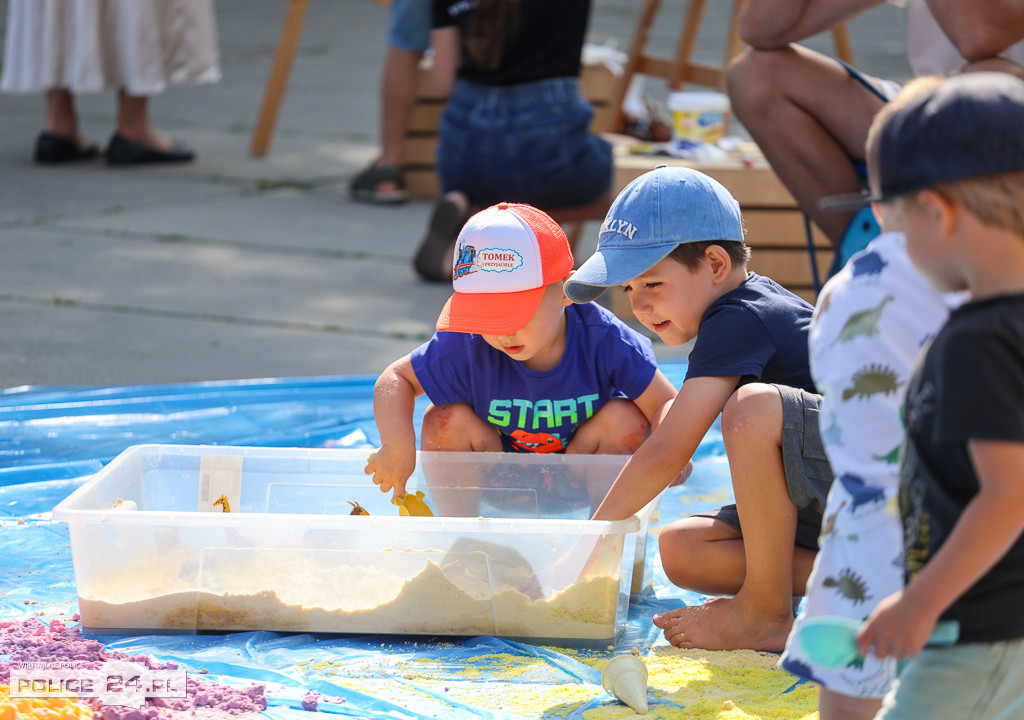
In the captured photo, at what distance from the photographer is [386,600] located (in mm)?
1812

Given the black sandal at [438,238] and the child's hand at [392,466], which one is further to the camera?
the black sandal at [438,238]

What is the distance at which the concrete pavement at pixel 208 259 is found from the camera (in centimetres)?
329

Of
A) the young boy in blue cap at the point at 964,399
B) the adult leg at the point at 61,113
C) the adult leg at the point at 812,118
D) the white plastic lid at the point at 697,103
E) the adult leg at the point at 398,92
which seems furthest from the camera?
the adult leg at the point at 61,113

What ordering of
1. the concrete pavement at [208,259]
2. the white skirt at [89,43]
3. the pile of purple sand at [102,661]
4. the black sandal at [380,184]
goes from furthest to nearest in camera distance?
the white skirt at [89,43] < the black sandal at [380,184] < the concrete pavement at [208,259] < the pile of purple sand at [102,661]

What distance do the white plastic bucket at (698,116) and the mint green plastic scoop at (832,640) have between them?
3715 mm

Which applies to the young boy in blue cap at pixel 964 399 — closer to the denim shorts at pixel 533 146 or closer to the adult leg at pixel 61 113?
the denim shorts at pixel 533 146

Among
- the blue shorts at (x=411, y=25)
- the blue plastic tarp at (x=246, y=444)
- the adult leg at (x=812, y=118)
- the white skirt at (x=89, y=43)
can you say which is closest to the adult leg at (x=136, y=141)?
the white skirt at (x=89, y=43)

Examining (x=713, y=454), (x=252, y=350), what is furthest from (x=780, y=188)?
(x=252, y=350)

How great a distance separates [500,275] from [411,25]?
10.9ft

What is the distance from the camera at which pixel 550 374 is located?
6.93 feet

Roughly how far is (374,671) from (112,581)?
17.3 inches

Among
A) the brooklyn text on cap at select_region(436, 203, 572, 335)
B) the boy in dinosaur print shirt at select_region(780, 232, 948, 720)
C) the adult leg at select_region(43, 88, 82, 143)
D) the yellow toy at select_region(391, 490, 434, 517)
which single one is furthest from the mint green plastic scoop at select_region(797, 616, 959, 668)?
the adult leg at select_region(43, 88, 82, 143)

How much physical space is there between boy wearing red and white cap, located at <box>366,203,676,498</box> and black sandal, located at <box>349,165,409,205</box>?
3283 mm

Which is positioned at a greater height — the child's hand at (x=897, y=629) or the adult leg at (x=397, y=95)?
the child's hand at (x=897, y=629)
